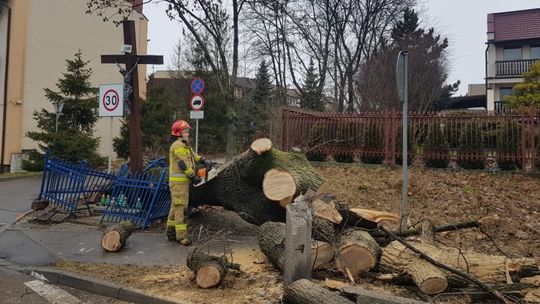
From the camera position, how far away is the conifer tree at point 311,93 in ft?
94.7

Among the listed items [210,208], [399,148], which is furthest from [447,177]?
[210,208]

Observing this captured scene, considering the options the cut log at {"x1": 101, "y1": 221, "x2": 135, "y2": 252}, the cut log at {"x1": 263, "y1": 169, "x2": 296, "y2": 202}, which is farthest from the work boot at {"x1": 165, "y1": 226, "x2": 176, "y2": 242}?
the cut log at {"x1": 263, "y1": 169, "x2": 296, "y2": 202}

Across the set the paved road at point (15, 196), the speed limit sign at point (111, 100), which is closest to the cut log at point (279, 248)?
the speed limit sign at point (111, 100)

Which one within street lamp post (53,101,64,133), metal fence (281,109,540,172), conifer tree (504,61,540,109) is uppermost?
conifer tree (504,61,540,109)

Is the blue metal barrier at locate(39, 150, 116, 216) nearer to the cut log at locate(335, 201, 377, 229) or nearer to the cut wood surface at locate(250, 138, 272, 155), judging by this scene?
the cut wood surface at locate(250, 138, 272, 155)

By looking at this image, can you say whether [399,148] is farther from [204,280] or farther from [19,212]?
[19,212]

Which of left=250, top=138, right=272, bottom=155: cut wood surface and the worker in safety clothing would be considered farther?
the worker in safety clothing

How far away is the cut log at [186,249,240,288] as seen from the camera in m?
4.85

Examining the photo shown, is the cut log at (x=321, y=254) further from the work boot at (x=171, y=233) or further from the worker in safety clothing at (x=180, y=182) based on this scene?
the work boot at (x=171, y=233)

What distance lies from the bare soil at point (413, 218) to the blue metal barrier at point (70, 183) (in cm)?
282

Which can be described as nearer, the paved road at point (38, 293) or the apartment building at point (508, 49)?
the paved road at point (38, 293)

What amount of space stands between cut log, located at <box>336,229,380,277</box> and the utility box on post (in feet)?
1.52

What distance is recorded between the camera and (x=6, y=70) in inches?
792

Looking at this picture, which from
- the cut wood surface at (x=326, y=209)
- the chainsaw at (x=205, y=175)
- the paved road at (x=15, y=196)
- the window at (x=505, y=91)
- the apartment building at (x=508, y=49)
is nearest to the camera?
the cut wood surface at (x=326, y=209)
